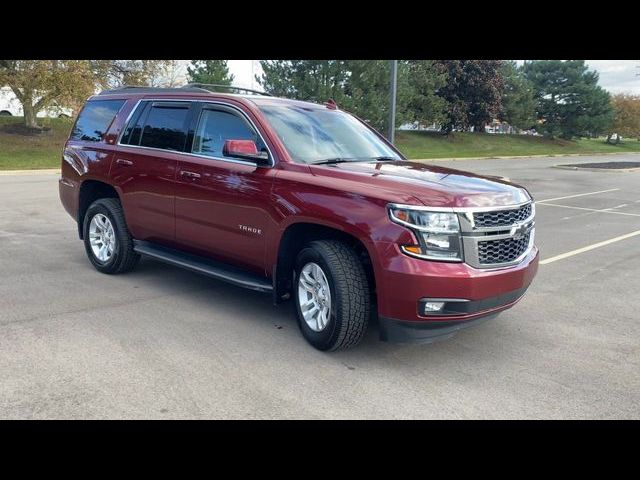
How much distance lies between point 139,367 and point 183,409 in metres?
0.77

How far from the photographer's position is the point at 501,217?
14.2ft

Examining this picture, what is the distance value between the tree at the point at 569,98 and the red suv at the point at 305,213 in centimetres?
5671

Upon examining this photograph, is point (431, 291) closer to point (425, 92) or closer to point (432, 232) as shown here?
point (432, 232)

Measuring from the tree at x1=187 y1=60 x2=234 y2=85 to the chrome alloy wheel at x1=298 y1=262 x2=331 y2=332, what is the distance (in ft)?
96.6

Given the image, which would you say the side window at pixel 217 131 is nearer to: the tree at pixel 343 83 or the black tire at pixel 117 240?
the black tire at pixel 117 240

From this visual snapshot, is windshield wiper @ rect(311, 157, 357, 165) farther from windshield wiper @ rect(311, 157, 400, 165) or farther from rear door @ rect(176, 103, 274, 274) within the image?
rear door @ rect(176, 103, 274, 274)

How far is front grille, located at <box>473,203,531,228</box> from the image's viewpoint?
415 cm

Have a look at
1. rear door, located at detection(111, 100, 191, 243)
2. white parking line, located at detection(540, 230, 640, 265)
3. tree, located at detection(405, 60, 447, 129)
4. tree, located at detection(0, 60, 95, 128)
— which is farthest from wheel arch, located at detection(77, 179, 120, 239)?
tree, located at detection(405, 60, 447, 129)

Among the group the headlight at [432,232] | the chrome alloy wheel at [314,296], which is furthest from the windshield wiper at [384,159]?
the headlight at [432,232]

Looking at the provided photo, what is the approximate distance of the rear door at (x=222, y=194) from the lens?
501cm

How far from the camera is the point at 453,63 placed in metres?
45.7

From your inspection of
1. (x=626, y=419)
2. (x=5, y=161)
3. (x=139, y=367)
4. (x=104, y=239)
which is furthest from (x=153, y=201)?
(x=5, y=161)
